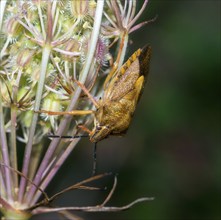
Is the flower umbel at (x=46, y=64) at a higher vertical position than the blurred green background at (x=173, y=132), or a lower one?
higher

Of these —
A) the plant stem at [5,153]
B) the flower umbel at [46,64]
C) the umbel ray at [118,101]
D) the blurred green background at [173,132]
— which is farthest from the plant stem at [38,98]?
the blurred green background at [173,132]

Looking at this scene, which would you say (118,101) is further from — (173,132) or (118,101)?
(173,132)

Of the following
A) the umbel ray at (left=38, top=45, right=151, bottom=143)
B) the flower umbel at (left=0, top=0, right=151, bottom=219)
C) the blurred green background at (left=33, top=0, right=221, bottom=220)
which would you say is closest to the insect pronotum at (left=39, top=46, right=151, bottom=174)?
the umbel ray at (left=38, top=45, right=151, bottom=143)

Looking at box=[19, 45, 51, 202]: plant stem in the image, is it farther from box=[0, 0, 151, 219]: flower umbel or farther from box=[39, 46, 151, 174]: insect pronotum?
box=[39, 46, 151, 174]: insect pronotum

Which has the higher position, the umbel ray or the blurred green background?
the umbel ray

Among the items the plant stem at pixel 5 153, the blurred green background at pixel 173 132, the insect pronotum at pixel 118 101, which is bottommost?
the blurred green background at pixel 173 132

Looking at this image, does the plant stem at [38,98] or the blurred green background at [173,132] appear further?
the blurred green background at [173,132]

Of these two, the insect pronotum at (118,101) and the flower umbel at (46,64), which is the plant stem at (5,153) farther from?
the insect pronotum at (118,101)
